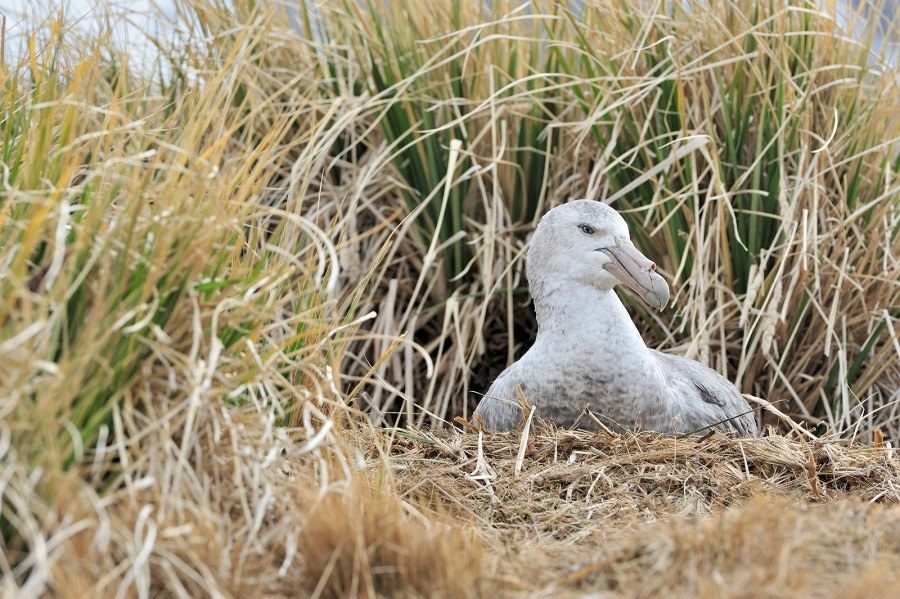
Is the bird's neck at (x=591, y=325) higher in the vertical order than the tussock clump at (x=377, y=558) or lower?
lower

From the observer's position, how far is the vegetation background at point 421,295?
1886 millimetres

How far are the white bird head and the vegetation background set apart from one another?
41cm

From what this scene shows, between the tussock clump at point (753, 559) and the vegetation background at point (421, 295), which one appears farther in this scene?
the vegetation background at point (421, 295)

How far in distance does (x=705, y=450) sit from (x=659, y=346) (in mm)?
1448

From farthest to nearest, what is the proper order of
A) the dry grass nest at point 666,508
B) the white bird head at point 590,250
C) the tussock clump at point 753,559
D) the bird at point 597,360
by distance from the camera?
the white bird head at point 590,250 → the bird at point 597,360 → the dry grass nest at point 666,508 → the tussock clump at point 753,559

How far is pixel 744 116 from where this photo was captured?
4348 millimetres

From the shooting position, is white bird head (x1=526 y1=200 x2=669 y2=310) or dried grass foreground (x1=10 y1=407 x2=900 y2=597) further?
white bird head (x1=526 y1=200 x2=669 y2=310)

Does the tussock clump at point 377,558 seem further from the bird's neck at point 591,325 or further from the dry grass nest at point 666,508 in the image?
the bird's neck at point 591,325

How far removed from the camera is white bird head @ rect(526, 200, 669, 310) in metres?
3.61

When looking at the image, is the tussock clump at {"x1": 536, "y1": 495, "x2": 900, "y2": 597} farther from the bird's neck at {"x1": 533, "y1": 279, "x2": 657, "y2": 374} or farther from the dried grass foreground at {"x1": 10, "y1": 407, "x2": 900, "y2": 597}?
the bird's neck at {"x1": 533, "y1": 279, "x2": 657, "y2": 374}

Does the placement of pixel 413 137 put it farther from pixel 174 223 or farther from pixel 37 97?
pixel 174 223

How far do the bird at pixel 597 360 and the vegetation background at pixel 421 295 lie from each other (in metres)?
0.33

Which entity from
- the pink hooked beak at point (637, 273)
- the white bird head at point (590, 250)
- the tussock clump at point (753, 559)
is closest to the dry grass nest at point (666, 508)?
the tussock clump at point (753, 559)

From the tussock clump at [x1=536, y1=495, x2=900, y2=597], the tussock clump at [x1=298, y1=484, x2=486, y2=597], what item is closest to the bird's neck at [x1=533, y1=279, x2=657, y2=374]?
the tussock clump at [x1=536, y1=495, x2=900, y2=597]
